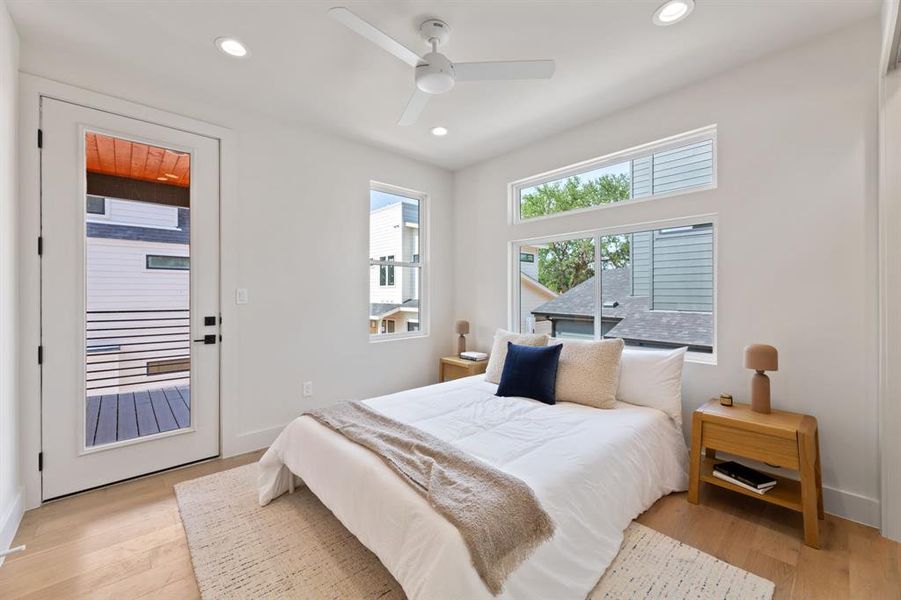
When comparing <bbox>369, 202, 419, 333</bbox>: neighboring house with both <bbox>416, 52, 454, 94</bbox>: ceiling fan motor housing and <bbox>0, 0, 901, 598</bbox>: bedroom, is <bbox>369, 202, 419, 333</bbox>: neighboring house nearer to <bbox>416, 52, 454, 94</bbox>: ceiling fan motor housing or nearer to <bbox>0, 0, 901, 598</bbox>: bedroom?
<bbox>0, 0, 901, 598</bbox>: bedroom

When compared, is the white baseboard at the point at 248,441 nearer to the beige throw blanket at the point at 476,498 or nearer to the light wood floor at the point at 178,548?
the light wood floor at the point at 178,548

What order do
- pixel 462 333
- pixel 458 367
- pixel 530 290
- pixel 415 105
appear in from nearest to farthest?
1. pixel 415 105
2. pixel 530 290
3. pixel 458 367
4. pixel 462 333

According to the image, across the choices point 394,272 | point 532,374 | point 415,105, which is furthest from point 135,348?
point 532,374

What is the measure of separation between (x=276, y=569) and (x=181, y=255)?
2.23 meters

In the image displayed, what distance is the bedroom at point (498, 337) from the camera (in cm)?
174

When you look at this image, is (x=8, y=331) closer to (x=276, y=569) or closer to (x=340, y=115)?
(x=276, y=569)

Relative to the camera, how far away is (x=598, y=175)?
334 cm

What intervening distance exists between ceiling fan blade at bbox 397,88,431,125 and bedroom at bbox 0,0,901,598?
248 millimetres

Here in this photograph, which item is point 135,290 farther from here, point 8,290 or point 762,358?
point 762,358

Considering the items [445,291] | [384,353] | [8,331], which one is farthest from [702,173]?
[8,331]

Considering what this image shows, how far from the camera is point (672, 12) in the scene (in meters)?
1.98

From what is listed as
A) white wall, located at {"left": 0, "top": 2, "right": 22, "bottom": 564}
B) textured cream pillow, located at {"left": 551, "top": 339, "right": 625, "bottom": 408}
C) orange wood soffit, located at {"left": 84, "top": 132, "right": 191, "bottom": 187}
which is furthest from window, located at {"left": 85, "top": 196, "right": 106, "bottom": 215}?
textured cream pillow, located at {"left": 551, "top": 339, "right": 625, "bottom": 408}

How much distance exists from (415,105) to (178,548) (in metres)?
2.75

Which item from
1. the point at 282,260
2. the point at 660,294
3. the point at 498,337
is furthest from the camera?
the point at 498,337
